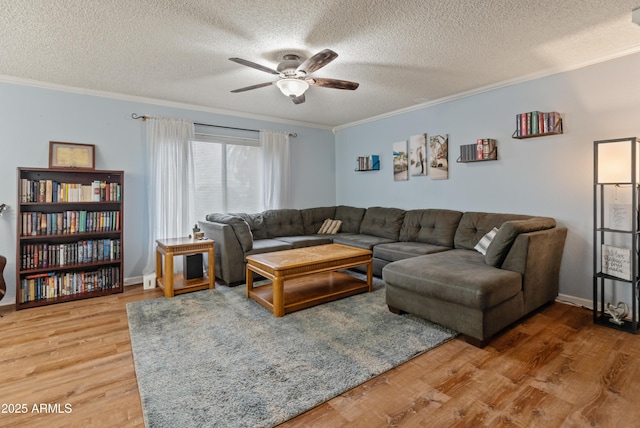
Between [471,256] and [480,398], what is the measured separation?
66.0 inches

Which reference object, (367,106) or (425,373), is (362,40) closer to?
(367,106)

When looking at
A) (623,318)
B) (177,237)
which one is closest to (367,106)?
(177,237)

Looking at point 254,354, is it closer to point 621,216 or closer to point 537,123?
point 621,216

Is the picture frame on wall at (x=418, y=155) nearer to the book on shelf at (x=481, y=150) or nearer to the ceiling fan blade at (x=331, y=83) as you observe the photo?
the book on shelf at (x=481, y=150)

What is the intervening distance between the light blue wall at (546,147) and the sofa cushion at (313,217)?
1.46 metres

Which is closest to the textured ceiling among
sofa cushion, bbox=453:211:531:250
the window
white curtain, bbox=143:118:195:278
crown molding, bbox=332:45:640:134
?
crown molding, bbox=332:45:640:134

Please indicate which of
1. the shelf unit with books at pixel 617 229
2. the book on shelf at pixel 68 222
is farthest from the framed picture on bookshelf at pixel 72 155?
the shelf unit with books at pixel 617 229

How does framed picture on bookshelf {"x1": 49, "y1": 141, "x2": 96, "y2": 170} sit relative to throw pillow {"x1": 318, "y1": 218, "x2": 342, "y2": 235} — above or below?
above

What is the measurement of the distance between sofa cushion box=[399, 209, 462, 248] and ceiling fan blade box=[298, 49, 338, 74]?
2.53 m

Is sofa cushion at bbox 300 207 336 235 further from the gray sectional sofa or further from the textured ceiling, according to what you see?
the textured ceiling

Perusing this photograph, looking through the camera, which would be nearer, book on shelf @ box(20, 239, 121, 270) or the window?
book on shelf @ box(20, 239, 121, 270)

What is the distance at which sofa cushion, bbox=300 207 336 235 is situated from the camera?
17.0ft

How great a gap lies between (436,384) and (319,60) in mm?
2303

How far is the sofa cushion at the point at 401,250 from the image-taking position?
3.72 m
